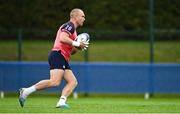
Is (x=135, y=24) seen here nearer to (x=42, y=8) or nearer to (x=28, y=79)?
(x=42, y=8)

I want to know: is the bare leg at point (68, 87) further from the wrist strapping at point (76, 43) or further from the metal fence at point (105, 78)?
the metal fence at point (105, 78)

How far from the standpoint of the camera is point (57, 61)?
47.3 feet

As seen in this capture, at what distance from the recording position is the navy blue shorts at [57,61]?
1439 cm

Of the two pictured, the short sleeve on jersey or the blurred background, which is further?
the blurred background

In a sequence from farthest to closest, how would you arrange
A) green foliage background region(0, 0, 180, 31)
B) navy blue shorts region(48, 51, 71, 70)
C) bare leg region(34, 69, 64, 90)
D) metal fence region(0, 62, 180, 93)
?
green foliage background region(0, 0, 180, 31)
metal fence region(0, 62, 180, 93)
navy blue shorts region(48, 51, 71, 70)
bare leg region(34, 69, 64, 90)

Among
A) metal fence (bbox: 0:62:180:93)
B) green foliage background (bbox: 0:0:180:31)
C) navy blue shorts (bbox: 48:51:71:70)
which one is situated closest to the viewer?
navy blue shorts (bbox: 48:51:71:70)

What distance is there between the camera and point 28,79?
2400 cm

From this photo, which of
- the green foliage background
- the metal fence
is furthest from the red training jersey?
the green foliage background

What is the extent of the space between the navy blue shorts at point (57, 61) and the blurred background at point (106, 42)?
30.8ft

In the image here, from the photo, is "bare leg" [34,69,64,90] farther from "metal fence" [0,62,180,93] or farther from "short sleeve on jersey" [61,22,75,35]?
"metal fence" [0,62,180,93]

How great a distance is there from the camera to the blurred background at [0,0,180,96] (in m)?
24.0

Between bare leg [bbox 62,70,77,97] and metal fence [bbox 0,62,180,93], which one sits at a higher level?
bare leg [bbox 62,70,77,97]

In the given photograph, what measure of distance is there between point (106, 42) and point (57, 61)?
15.4 meters

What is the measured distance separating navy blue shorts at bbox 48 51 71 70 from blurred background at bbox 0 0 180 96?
9.39m
